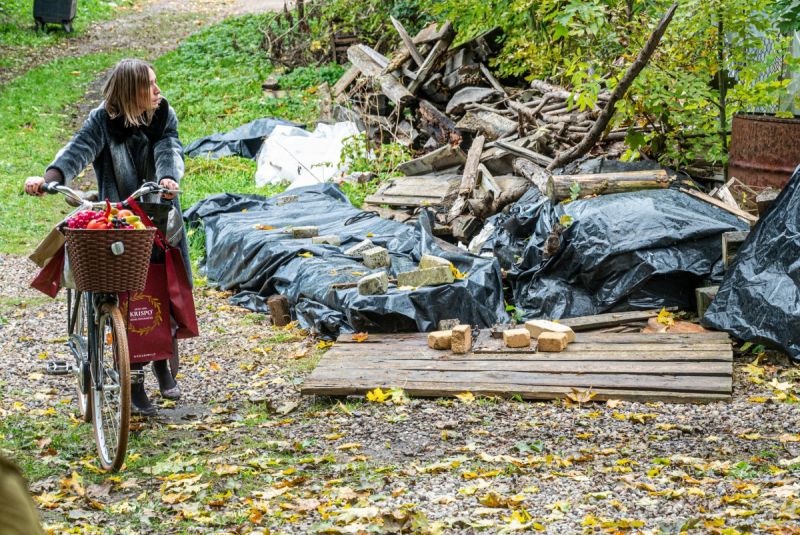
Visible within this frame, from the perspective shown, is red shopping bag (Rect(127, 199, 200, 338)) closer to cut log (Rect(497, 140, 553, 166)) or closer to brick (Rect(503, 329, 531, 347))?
brick (Rect(503, 329, 531, 347))

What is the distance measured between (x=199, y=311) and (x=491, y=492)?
4.74 metres

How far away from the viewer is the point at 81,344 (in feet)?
16.2

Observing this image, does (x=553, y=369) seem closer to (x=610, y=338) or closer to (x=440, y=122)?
(x=610, y=338)

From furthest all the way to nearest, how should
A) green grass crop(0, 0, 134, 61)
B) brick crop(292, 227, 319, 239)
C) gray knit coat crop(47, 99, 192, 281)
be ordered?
1. green grass crop(0, 0, 134, 61)
2. brick crop(292, 227, 319, 239)
3. gray knit coat crop(47, 99, 192, 281)

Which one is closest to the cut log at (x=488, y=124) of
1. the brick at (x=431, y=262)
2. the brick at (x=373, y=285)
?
the brick at (x=431, y=262)

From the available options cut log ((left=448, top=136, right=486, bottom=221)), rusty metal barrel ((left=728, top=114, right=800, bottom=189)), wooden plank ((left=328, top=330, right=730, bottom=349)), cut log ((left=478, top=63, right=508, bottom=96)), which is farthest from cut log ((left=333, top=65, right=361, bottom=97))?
wooden plank ((left=328, top=330, right=730, bottom=349))

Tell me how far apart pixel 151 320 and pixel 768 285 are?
3906 millimetres

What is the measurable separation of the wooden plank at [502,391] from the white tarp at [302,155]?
6.31 metres

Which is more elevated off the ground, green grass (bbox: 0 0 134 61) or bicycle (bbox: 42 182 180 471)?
green grass (bbox: 0 0 134 61)

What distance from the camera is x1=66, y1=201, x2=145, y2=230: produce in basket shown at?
4.29 meters

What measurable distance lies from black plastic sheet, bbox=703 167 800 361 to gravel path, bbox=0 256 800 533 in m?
0.25

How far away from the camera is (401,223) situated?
918 centimetres

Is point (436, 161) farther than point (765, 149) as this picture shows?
Yes

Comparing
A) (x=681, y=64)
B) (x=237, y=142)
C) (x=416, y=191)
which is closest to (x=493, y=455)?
(x=681, y=64)
